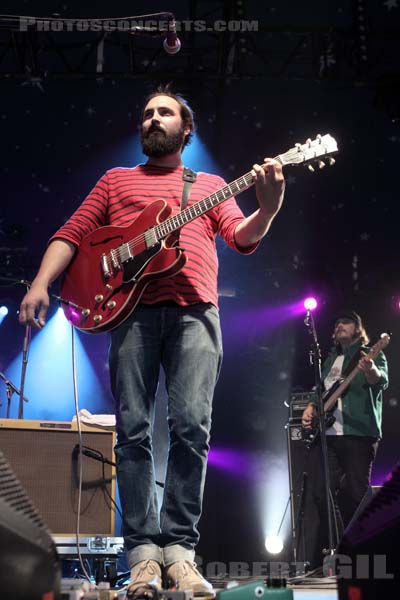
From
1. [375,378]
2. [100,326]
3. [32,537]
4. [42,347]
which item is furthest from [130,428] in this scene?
[42,347]

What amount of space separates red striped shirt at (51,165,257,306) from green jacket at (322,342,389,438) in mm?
3533

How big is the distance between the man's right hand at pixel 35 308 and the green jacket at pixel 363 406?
13.2ft

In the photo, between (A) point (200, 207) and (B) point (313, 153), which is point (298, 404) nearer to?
(B) point (313, 153)

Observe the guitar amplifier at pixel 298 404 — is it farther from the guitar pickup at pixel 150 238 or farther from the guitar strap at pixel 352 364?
the guitar pickup at pixel 150 238

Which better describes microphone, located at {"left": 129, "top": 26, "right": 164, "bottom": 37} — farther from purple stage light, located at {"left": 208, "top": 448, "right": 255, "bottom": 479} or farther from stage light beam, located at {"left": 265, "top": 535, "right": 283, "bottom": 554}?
stage light beam, located at {"left": 265, "top": 535, "right": 283, "bottom": 554}

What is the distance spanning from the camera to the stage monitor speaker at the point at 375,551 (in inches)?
54.6

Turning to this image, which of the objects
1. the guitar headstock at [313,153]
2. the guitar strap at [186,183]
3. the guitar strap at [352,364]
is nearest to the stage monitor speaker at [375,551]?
the guitar strap at [186,183]

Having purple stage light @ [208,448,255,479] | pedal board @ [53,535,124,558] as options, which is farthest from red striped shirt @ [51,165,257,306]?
purple stage light @ [208,448,255,479]

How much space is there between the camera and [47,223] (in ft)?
34.4

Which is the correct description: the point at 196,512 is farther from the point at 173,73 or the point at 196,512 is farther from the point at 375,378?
the point at 173,73

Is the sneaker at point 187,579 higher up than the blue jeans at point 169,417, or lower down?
lower down

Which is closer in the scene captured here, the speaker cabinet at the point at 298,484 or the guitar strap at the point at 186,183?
the guitar strap at the point at 186,183

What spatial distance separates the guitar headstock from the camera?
305cm

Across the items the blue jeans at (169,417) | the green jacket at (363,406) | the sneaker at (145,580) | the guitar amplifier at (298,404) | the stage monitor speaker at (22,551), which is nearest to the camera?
the stage monitor speaker at (22,551)
